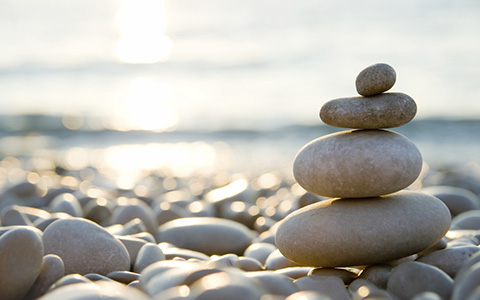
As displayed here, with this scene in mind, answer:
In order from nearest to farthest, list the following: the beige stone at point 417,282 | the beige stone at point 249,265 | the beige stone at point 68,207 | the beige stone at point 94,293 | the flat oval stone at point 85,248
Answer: the beige stone at point 94,293
the beige stone at point 417,282
the flat oval stone at point 85,248
the beige stone at point 249,265
the beige stone at point 68,207

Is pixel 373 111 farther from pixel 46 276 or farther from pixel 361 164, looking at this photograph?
pixel 46 276

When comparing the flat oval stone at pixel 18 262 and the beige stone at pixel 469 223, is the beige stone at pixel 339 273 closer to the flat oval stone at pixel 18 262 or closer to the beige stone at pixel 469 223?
the flat oval stone at pixel 18 262

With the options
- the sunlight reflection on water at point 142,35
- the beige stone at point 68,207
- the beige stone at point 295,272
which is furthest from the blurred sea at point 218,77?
the beige stone at point 295,272

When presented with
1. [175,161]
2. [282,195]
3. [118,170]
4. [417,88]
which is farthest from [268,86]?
[282,195]

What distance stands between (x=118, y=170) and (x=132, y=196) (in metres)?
3.86

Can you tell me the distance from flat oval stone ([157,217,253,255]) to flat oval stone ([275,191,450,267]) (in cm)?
98

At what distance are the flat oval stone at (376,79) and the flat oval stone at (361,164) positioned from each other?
0.68 feet

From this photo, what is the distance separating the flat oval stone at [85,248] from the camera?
2.48 m

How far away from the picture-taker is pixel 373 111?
2.49 m

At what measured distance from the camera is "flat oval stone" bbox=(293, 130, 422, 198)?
2.45 metres

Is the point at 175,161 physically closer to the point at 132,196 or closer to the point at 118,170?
the point at 118,170

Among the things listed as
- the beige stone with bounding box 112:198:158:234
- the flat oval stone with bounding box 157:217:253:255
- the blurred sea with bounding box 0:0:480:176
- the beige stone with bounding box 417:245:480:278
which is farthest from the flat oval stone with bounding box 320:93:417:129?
the blurred sea with bounding box 0:0:480:176

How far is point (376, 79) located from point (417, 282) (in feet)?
3.04

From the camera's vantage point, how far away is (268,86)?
1720 cm
